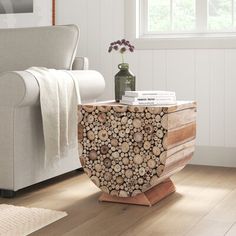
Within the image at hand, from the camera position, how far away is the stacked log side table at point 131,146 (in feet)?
10.1

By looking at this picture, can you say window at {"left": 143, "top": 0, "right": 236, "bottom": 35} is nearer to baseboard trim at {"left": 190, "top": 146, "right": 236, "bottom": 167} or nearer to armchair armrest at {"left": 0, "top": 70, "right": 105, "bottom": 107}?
baseboard trim at {"left": 190, "top": 146, "right": 236, "bottom": 167}

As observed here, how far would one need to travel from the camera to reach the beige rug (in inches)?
106

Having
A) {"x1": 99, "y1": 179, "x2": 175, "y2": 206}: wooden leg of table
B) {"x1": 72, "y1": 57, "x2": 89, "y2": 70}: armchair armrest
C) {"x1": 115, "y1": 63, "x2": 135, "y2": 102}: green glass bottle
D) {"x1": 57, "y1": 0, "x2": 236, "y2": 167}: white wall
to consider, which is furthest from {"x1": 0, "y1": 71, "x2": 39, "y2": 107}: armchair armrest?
{"x1": 57, "y1": 0, "x2": 236, "y2": 167}: white wall

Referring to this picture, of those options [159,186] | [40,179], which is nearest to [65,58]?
[40,179]

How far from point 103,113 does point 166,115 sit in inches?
14.8

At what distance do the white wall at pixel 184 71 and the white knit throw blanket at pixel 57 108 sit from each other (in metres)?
1.11

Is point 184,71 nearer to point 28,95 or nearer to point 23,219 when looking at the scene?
point 28,95

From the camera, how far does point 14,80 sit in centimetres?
321

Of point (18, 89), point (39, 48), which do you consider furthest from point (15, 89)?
point (39, 48)

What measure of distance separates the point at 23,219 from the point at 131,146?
71cm

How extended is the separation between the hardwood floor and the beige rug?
0.05 meters

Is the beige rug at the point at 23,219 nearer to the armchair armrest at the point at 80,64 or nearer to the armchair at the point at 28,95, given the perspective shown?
the armchair at the point at 28,95

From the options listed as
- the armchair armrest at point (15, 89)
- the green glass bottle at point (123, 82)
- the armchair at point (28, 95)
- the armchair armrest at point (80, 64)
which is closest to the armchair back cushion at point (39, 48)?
the armchair at point (28, 95)

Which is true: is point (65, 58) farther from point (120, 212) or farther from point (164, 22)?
point (120, 212)
